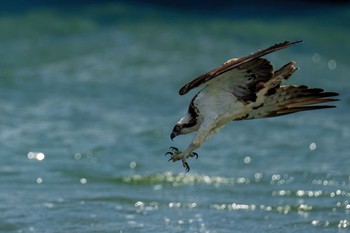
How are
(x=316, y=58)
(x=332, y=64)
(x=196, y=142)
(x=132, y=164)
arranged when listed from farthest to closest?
(x=316, y=58), (x=332, y=64), (x=132, y=164), (x=196, y=142)

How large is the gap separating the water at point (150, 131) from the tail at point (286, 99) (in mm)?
2049

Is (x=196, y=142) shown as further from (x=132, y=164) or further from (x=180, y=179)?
(x=132, y=164)

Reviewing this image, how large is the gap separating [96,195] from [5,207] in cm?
107

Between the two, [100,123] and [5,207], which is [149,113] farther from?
[5,207]

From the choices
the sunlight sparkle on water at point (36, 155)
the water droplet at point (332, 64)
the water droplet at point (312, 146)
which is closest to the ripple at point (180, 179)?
the sunlight sparkle on water at point (36, 155)

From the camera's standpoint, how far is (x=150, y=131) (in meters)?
12.9

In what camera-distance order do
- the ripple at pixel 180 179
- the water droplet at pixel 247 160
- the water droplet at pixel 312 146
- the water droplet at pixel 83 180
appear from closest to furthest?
the ripple at pixel 180 179
the water droplet at pixel 83 180
the water droplet at pixel 247 160
the water droplet at pixel 312 146

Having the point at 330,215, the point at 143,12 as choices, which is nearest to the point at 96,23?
the point at 143,12

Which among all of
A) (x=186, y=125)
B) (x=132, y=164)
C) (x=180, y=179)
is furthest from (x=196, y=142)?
(x=132, y=164)

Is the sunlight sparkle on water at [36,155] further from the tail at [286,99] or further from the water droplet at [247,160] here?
the tail at [286,99]

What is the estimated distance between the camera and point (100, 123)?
13391mm

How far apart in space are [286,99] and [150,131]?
616 centimetres

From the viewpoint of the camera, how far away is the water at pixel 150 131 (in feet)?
30.9

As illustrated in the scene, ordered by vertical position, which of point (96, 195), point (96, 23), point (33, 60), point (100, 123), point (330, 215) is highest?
point (96, 23)
